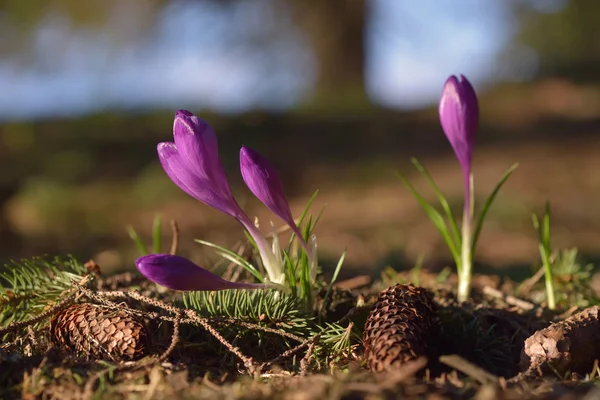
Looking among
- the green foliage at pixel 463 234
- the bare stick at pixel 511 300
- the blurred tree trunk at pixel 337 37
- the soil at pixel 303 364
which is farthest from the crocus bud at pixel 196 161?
A: the blurred tree trunk at pixel 337 37

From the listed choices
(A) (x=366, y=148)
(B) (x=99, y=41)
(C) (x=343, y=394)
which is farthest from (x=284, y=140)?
(C) (x=343, y=394)

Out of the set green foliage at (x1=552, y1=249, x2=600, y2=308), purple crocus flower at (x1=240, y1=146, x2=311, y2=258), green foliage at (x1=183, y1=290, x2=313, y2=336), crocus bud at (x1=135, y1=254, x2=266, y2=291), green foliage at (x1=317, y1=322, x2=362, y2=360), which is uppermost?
purple crocus flower at (x1=240, y1=146, x2=311, y2=258)

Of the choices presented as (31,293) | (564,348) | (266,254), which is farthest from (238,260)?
(564,348)

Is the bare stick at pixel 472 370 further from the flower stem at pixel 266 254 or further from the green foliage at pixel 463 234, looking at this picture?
the green foliage at pixel 463 234

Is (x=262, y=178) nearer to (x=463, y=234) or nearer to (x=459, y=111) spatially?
(x=459, y=111)

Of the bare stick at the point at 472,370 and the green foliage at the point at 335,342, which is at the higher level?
the bare stick at the point at 472,370

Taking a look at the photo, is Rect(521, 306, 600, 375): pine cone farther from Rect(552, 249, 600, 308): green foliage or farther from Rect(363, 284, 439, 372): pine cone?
Rect(552, 249, 600, 308): green foliage

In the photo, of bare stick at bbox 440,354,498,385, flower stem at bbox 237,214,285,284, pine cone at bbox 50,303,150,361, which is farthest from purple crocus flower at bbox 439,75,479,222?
pine cone at bbox 50,303,150,361
